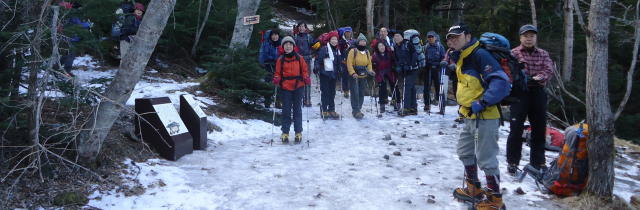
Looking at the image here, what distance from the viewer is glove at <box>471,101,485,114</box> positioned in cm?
502

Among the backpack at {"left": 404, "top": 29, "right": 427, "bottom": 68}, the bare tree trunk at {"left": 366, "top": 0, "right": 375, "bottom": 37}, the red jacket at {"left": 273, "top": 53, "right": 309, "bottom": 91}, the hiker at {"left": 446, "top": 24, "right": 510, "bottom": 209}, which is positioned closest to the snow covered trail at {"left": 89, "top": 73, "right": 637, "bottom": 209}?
the hiker at {"left": 446, "top": 24, "right": 510, "bottom": 209}

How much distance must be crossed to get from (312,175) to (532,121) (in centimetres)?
343

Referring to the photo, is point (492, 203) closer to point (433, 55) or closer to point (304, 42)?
point (433, 55)

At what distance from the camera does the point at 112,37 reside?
40.5 ft

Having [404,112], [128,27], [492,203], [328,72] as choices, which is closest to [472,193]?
[492,203]

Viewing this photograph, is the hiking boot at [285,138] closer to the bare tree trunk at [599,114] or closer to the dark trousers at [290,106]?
the dark trousers at [290,106]

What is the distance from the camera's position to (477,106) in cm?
504

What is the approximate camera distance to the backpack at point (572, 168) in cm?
607

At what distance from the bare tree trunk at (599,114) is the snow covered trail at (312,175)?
0.68 metres

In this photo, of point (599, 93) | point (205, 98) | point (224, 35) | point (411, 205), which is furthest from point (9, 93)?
point (224, 35)

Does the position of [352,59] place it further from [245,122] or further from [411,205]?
[411,205]

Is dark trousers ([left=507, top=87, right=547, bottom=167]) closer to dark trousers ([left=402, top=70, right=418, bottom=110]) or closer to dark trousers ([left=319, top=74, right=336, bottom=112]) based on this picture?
dark trousers ([left=402, top=70, right=418, bottom=110])

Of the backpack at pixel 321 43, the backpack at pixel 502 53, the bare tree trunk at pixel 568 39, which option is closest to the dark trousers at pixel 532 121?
the backpack at pixel 502 53

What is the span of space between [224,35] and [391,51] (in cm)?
588
